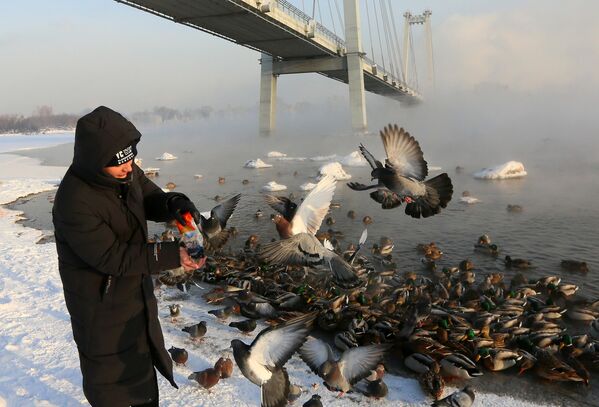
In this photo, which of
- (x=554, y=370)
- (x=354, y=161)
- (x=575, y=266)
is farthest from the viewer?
(x=354, y=161)

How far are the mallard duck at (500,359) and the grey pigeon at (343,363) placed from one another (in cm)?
145

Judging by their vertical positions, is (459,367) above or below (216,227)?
below

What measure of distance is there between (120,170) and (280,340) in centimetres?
192

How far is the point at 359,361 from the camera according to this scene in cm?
484

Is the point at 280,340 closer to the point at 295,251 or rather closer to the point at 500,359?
the point at 295,251

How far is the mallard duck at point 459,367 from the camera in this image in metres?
5.02

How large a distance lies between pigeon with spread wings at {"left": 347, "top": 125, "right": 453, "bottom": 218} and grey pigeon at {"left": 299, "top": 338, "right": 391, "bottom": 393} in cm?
167

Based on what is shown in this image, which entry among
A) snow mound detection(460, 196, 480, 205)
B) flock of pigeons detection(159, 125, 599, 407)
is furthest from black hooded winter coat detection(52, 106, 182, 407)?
snow mound detection(460, 196, 480, 205)

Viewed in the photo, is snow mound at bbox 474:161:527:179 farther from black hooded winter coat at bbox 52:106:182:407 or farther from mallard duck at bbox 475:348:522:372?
black hooded winter coat at bbox 52:106:182:407

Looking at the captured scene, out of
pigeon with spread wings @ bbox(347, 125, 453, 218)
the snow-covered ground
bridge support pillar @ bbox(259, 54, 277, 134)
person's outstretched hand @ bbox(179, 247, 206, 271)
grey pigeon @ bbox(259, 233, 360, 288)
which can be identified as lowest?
the snow-covered ground

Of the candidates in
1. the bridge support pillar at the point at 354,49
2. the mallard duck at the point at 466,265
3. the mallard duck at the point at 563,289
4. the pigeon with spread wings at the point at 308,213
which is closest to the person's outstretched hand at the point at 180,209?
the pigeon with spread wings at the point at 308,213

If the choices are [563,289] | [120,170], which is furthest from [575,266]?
[120,170]

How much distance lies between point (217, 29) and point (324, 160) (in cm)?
1359

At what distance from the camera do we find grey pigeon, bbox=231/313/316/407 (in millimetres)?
3615
